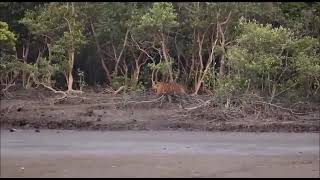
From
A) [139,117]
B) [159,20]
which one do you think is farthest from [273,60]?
[159,20]

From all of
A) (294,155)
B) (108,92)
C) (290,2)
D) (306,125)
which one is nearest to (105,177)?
(294,155)

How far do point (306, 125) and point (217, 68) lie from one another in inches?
285

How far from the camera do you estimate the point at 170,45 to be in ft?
87.9

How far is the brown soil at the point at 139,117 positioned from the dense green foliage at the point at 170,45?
1.20 metres

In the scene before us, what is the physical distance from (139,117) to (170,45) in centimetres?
800

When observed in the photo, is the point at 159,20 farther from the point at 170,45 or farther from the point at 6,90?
the point at 6,90

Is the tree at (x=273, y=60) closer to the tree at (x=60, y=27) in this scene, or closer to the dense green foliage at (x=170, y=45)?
the dense green foliage at (x=170, y=45)

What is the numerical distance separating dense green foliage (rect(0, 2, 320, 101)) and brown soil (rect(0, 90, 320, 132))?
47.2 inches

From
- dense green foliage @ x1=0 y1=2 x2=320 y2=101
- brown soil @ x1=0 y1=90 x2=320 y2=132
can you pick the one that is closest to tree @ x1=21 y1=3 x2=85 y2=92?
dense green foliage @ x1=0 y1=2 x2=320 y2=101

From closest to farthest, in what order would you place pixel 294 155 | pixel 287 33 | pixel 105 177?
1. pixel 105 177
2. pixel 294 155
3. pixel 287 33

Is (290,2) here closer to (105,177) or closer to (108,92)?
(108,92)

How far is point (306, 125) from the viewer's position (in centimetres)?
1830

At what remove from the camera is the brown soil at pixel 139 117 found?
18094 mm

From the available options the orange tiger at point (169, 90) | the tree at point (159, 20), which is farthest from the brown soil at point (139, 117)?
the tree at point (159, 20)
